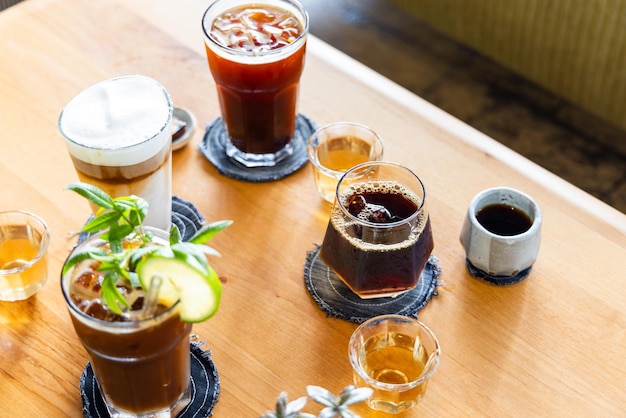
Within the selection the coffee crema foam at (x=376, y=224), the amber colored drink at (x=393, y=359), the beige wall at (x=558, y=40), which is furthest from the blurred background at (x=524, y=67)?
the amber colored drink at (x=393, y=359)

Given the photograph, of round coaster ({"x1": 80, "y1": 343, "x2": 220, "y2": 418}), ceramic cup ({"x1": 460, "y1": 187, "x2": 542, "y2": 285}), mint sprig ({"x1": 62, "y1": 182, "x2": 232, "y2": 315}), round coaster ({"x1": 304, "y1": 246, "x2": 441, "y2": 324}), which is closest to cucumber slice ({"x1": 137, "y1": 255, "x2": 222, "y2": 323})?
mint sprig ({"x1": 62, "y1": 182, "x2": 232, "y2": 315})

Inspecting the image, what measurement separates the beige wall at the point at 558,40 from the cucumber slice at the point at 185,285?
1768 millimetres

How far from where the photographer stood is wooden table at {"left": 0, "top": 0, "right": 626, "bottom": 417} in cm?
121

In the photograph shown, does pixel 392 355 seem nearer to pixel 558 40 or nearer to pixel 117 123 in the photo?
pixel 117 123

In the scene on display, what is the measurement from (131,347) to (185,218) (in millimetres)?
462

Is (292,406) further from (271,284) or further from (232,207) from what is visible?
(232,207)

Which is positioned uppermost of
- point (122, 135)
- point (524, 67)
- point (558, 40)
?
point (122, 135)

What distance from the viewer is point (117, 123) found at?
1.26m

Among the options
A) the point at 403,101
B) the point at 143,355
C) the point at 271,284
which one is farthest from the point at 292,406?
the point at 403,101

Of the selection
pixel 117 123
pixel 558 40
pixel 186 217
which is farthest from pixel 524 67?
pixel 117 123

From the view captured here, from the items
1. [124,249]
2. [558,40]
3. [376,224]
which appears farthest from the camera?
[558,40]

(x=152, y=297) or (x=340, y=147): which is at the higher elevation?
(x=152, y=297)

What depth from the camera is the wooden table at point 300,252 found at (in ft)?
3.96

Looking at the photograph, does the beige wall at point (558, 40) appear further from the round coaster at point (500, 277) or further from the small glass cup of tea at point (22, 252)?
the small glass cup of tea at point (22, 252)
